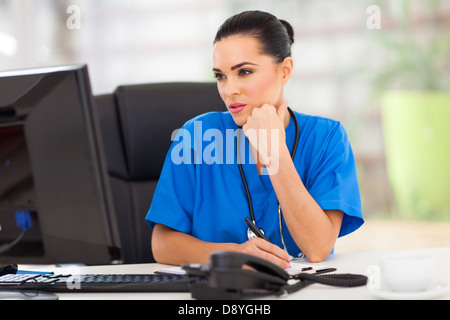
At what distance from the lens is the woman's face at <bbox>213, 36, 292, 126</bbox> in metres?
1.38

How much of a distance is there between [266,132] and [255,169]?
0.38ft

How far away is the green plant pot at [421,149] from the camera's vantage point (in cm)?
378

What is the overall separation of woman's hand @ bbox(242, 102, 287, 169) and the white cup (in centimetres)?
50

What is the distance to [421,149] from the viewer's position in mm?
3803

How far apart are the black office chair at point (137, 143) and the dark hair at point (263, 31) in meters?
0.25

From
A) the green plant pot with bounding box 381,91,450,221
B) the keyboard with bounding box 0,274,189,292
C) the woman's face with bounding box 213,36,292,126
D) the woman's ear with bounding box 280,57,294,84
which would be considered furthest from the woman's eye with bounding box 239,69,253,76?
the green plant pot with bounding box 381,91,450,221

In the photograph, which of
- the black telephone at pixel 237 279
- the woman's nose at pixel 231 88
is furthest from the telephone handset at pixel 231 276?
the woman's nose at pixel 231 88

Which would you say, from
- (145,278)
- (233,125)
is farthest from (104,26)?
(145,278)

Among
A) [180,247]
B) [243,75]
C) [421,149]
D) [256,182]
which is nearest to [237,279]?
[180,247]

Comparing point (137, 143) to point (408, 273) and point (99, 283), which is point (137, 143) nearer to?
point (99, 283)

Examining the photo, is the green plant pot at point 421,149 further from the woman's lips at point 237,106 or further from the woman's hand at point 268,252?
the woman's hand at point 268,252

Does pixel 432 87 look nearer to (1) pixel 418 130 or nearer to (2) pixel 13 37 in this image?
(1) pixel 418 130

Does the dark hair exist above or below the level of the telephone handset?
above

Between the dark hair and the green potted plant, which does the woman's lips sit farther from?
the green potted plant
